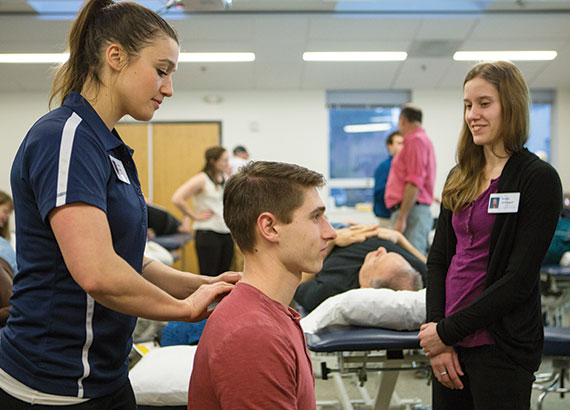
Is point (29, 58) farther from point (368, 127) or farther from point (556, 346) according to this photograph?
point (556, 346)

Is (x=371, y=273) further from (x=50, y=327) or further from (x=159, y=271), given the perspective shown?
(x=50, y=327)

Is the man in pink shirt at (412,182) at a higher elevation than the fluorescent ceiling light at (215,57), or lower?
lower

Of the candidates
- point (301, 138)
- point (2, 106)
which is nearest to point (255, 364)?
point (301, 138)

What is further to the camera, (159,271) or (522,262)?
(522,262)

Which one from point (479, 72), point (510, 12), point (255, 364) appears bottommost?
point (255, 364)

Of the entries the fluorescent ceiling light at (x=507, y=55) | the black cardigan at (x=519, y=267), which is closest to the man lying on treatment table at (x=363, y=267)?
the black cardigan at (x=519, y=267)

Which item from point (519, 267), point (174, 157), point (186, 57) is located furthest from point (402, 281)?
point (174, 157)

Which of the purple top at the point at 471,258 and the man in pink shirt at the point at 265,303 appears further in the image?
the purple top at the point at 471,258

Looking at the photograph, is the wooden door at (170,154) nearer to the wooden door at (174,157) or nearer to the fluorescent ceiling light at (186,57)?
the wooden door at (174,157)

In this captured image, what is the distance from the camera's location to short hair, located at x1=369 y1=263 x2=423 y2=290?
107 inches

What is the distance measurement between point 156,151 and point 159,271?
→ 724 centimetres

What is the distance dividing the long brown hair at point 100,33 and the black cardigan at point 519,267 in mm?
932

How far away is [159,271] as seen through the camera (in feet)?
4.09

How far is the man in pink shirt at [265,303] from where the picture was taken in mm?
920
